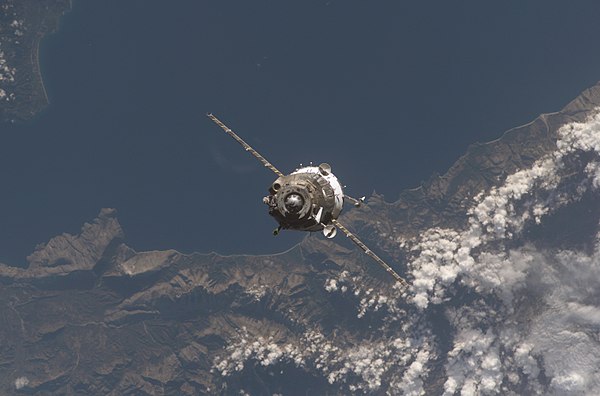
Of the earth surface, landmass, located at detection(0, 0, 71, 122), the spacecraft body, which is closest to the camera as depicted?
the spacecraft body

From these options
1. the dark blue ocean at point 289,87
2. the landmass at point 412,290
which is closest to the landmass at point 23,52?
the dark blue ocean at point 289,87

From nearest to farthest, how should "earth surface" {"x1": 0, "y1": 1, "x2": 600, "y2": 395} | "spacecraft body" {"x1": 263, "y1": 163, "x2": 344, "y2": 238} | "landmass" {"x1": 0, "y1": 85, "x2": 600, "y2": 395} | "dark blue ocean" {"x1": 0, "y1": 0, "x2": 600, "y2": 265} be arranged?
"spacecraft body" {"x1": 263, "y1": 163, "x2": 344, "y2": 238} < "dark blue ocean" {"x1": 0, "y1": 0, "x2": 600, "y2": 265} < "earth surface" {"x1": 0, "y1": 1, "x2": 600, "y2": 395} < "landmass" {"x1": 0, "y1": 85, "x2": 600, "y2": 395}

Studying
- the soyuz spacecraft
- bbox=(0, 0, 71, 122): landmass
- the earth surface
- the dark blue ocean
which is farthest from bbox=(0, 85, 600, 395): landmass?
the soyuz spacecraft

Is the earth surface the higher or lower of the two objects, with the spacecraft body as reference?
higher

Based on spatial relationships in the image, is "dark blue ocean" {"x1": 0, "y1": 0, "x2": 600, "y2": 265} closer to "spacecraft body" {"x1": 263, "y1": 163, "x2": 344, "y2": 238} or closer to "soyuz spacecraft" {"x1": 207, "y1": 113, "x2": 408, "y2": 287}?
"soyuz spacecraft" {"x1": 207, "y1": 113, "x2": 408, "y2": 287}

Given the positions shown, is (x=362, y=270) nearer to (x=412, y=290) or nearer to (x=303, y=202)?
(x=412, y=290)

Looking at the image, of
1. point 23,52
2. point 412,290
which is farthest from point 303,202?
point 23,52
